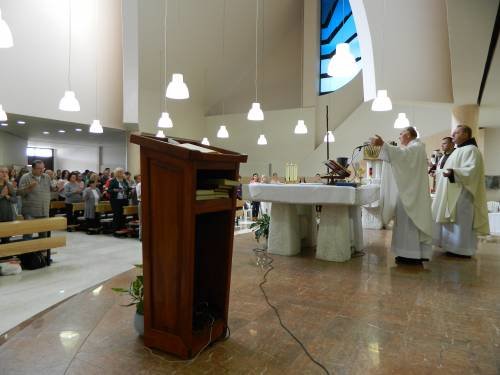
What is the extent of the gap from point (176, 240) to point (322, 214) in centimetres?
271

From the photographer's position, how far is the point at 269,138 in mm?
13211

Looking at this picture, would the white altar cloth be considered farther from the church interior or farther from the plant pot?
the plant pot

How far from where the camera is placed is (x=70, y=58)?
Answer: 32.0 ft

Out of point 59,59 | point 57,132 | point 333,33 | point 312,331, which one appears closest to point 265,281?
point 312,331

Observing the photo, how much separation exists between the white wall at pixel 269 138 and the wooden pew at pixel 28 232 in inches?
333

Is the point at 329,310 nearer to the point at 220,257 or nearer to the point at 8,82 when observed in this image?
the point at 220,257

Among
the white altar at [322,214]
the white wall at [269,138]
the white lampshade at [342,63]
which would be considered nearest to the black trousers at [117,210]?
the white altar at [322,214]

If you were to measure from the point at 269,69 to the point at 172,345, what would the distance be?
1238cm

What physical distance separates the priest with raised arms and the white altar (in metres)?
0.36

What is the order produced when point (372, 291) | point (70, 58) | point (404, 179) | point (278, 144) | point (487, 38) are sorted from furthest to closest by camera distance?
point (278, 144) → point (70, 58) → point (487, 38) → point (404, 179) → point (372, 291)

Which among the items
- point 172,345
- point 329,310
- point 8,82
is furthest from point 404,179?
point 8,82

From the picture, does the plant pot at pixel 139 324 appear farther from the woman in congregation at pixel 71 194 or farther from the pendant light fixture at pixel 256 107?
the woman in congregation at pixel 71 194

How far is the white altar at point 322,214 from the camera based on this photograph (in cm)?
393

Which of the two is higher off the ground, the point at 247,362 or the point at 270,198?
the point at 270,198
